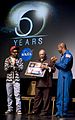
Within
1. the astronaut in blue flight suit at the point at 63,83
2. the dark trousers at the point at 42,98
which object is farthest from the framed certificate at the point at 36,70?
the astronaut in blue flight suit at the point at 63,83

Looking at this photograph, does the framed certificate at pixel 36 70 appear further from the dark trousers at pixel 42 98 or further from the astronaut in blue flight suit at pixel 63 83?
the astronaut in blue flight suit at pixel 63 83

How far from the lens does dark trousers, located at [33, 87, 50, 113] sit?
7090 millimetres

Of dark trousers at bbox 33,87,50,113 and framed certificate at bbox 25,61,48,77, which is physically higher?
framed certificate at bbox 25,61,48,77

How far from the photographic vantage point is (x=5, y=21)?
28.4 ft

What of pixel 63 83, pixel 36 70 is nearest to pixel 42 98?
Answer: pixel 36 70

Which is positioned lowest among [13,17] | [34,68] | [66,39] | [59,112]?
[59,112]

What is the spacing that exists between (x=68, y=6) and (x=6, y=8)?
1.53 metres

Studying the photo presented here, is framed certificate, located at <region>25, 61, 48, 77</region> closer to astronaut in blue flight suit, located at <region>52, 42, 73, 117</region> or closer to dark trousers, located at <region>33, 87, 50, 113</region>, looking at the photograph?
dark trousers, located at <region>33, 87, 50, 113</region>

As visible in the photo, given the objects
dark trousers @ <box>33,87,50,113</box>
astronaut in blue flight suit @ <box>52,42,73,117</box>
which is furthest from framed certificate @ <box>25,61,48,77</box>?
astronaut in blue flight suit @ <box>52,42,73,117</box>

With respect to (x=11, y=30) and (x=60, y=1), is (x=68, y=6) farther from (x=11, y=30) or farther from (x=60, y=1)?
(x=11, y=30)

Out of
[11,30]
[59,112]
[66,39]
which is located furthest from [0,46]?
[59,112]

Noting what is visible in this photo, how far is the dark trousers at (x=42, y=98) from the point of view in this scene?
23.3 ft

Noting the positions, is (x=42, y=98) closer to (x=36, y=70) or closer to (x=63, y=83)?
(x=36, y=70)

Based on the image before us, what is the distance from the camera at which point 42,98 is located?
7.29 m
